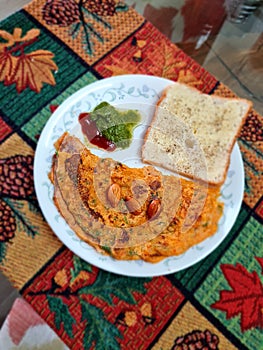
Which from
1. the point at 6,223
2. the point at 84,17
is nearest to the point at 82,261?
the point at 6,223

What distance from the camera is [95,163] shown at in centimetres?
105

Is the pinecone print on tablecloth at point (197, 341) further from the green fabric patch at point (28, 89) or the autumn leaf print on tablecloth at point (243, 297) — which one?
the green fabric patch at point (28, 89)

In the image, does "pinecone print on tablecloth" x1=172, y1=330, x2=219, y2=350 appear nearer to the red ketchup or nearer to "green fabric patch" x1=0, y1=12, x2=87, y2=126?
the red ketchup

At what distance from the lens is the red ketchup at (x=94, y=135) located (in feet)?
3.48

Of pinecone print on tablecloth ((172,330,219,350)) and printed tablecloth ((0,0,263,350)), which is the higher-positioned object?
printed tablecloth ((0,0,263,350))

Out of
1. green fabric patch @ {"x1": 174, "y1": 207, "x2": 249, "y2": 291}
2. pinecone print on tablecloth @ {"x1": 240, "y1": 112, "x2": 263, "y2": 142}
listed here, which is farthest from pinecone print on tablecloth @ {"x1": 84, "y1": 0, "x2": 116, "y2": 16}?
green fabric patch @ {"x1": 174, "y1": 207, "x2": 249, "y2": 291}

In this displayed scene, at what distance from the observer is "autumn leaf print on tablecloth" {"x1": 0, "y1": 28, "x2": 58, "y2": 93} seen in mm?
1350

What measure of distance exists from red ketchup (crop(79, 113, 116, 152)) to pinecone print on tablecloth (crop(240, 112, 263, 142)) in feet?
1.61

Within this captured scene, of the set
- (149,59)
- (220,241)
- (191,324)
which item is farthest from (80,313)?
(149,59)

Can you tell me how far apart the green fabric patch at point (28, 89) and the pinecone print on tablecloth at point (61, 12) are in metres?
0.05

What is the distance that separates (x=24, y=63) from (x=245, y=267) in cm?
89

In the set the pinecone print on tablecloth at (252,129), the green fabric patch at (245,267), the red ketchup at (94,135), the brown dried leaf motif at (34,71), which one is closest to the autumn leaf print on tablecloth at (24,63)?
the brown dried leaf motif at (34,71)

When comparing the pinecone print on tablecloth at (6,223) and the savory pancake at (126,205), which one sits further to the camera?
the pinecone print on tablecloth at (6,223)

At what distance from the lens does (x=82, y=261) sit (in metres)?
1.23
